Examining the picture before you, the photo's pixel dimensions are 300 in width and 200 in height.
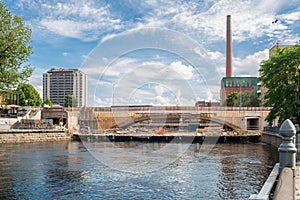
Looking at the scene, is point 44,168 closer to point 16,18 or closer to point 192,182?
point 192,182

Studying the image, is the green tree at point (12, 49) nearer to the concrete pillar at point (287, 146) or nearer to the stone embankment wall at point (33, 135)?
the stone embankment wall at point (33, 135)

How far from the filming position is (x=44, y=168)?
22.5 m

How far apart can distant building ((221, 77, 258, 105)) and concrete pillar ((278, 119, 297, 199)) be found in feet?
364

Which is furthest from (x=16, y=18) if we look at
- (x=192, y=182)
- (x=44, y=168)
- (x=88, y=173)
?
(x=192, y=182)

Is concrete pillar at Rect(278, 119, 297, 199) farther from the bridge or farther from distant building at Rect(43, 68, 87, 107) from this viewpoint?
distant building at Rect(43, 68, 87, 107)

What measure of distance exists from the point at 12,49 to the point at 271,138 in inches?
1357

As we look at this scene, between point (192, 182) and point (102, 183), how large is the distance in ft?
16.2

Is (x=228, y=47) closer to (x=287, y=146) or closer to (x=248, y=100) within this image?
(x=248, y=100)

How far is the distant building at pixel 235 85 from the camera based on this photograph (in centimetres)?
11569

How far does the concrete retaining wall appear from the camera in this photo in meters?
39.5

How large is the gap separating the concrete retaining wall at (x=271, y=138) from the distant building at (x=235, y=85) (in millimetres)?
64728

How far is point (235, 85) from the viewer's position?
117 metres

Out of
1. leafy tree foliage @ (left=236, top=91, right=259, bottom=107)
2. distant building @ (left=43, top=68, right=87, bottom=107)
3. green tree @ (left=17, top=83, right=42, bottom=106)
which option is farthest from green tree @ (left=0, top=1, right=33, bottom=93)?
distant building @ (left=43, top=68, right=87, bottom=107)

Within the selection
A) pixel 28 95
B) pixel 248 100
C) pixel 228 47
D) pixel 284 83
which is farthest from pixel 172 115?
pixel 228 47
